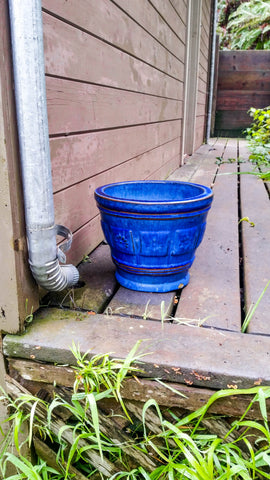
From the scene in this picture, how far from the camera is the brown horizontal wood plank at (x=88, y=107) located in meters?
1.16

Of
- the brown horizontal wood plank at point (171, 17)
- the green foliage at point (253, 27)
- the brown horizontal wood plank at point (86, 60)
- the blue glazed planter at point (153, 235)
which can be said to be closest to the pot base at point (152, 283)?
the blue glazed planter at point (153, 235)

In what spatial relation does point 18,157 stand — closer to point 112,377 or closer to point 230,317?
point 112,377

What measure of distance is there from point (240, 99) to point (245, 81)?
29 cm

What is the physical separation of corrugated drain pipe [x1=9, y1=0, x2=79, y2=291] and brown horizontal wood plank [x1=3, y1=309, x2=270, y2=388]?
0.13m

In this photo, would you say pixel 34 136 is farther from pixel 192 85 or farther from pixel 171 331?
pixel 192 85

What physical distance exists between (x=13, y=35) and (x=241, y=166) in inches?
127

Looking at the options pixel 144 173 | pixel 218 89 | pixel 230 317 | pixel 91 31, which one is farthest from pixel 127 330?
pixel 218 89

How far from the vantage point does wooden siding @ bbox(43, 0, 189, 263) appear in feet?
3.89

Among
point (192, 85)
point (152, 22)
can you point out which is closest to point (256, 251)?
point (152, 22)

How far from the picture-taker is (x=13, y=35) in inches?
32.6

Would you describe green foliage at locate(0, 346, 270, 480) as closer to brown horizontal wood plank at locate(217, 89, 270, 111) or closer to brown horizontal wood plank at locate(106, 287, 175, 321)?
brown horizontal wood plank at locate(106, 287, 175, 321)

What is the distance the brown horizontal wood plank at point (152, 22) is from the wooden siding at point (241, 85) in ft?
12.6

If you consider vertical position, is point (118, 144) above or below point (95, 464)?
above

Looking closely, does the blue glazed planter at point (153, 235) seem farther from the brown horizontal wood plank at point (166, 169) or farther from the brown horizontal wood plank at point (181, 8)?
the brown horizontal wood plank at point (181, 8)
